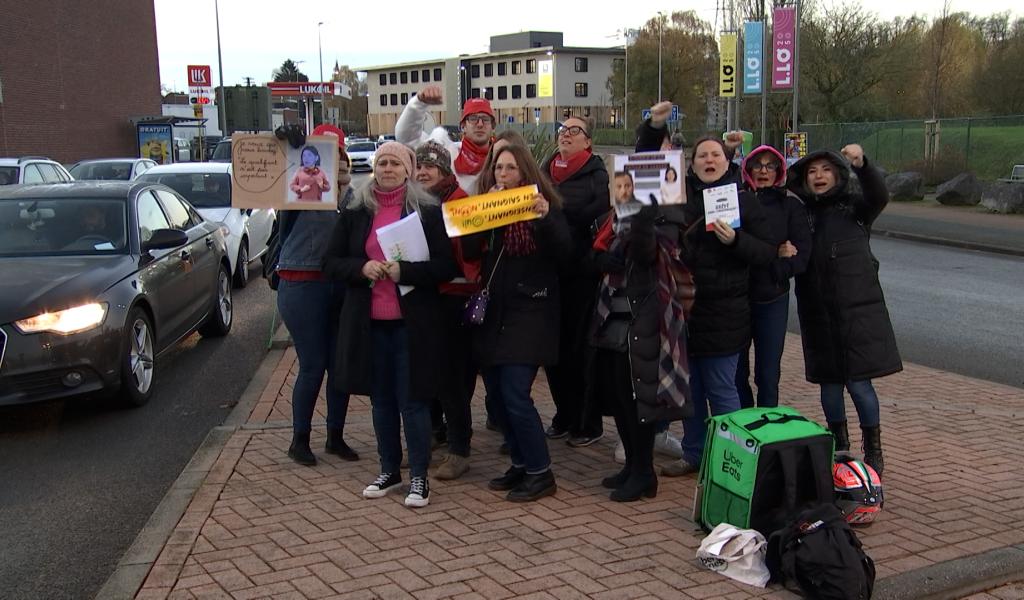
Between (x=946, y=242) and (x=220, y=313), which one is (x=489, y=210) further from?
(x=946, y=242)

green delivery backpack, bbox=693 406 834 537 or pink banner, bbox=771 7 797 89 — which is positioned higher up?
pink banner, bbox=771 7 797 89

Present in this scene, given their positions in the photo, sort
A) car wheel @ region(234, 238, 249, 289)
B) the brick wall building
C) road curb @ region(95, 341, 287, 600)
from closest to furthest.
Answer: road curb @ region(95, 341, 287, 600) < car wheel @ region(234, 238, 249, 289) < the brick wall building

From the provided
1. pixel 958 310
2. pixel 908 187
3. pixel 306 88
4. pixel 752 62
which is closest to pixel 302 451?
pixel 958 310

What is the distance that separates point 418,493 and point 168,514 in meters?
1.23

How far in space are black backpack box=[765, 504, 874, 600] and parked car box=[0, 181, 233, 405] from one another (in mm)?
4601

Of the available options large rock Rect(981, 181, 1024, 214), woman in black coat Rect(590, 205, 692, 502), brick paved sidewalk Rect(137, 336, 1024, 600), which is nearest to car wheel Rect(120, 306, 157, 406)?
brick paved sidewalk Rect(137, 336, 1024, 600)

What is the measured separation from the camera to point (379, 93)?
121 metres

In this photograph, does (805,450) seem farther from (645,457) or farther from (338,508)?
(338,508)

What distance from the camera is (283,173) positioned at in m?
5.25

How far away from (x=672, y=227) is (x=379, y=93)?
120524 mm

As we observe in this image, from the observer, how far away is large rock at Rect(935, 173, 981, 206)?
24.7m

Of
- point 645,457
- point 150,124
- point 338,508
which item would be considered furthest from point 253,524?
point 150,124

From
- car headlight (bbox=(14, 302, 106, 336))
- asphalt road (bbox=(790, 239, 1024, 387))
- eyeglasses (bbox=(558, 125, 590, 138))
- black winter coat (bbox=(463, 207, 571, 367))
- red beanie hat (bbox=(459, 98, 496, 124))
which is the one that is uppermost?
red beanie hat (bbox=(459, 98, 496, 124))

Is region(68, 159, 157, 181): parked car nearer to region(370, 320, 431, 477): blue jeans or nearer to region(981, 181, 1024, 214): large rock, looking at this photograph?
region(370, 320, 431, 477): blue jeans
